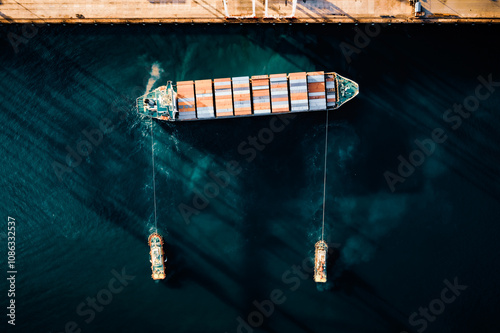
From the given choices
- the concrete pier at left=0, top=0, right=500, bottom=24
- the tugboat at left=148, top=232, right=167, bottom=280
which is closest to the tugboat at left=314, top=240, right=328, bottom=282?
the tugboat at left=148, top=232, right=167, bottom=280

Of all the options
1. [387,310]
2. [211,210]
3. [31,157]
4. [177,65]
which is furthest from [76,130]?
[387,310]

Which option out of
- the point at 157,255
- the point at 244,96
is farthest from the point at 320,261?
the point at 244,96

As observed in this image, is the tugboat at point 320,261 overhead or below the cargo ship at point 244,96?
below

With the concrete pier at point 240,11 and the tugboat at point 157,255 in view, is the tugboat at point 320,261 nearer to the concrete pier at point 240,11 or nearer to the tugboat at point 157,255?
the tugboat at point 157,255

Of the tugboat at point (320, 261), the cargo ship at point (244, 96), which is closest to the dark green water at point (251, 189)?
the tugboat at point (320, 261)

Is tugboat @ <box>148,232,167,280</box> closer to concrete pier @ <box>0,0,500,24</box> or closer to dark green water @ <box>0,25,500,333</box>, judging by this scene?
dark green water @ <box>0,25,500,333</box>

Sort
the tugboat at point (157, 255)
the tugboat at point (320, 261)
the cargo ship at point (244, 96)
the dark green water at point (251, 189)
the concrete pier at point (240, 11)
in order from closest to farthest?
the cargo ship at point (244, 96) → the concrete pier at point (240, 11) → the dark green water at point (251, 189) → the tugboat at point (157, 255) → the tugboat at point (320, 261)

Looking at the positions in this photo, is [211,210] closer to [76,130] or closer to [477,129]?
[76,130]
